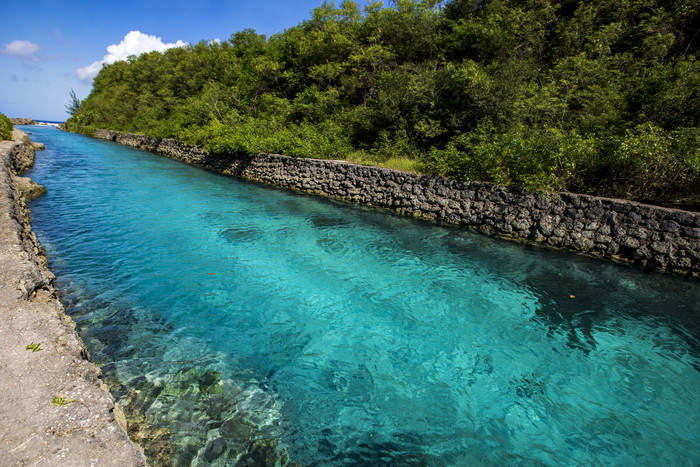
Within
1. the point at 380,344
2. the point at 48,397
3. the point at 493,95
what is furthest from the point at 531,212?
the point at 48,397

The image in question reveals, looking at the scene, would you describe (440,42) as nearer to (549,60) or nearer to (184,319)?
(549,60)

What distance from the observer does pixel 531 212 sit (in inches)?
380

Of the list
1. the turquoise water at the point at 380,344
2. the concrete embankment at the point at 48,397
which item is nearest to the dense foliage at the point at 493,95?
the turquoise water at the point at 380,344

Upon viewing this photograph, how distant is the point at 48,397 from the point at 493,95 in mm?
14395

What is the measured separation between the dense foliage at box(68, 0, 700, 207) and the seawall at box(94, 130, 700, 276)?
64 cm

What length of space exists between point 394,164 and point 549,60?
33.7 ft

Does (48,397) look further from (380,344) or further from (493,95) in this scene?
(493,95)

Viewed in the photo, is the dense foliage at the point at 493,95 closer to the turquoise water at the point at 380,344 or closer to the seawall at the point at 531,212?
the seawall at the point at 531,212

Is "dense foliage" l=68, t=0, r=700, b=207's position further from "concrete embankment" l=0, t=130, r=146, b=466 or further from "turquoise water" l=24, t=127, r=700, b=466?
"concrete embankment" l=0, t=130, r=146, b=466

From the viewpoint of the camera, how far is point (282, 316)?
5258 mm

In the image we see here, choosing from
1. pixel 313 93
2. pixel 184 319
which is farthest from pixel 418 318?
pixel 313 93

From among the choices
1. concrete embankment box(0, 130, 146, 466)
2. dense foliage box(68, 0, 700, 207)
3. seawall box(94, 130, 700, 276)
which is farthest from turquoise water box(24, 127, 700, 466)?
dense foliage box(68, 0, 700, 207)

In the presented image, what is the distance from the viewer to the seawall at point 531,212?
7.86 m

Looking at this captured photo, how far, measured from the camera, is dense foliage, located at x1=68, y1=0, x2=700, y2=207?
9.44 metres
